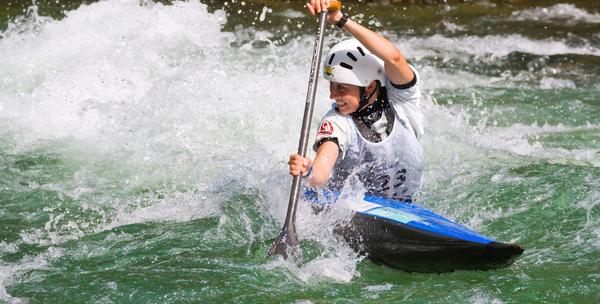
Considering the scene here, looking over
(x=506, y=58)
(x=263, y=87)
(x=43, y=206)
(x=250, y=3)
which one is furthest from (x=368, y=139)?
(x=250, y=3)

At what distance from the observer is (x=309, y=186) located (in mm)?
5324

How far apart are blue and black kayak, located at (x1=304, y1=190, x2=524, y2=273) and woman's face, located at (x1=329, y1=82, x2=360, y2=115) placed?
530 millimetres

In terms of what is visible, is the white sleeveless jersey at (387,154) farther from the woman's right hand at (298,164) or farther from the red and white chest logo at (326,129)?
the woman's right hand at (298,164)

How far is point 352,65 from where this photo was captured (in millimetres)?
5219

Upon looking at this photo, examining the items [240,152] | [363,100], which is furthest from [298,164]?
[240,152]

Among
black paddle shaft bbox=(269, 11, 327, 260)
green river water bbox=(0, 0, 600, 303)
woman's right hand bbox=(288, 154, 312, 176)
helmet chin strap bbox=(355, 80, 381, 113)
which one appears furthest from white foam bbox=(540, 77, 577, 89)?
woman's right hand bbox=(288, 154, 312, 176)

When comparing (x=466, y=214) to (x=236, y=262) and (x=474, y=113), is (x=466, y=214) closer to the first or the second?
(x=236, y=262)

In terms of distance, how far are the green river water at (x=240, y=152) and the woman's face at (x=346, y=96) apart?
67 centimetres

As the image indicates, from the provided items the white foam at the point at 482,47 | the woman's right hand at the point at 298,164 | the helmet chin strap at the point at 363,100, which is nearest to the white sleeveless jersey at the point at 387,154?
the helmet chin strap at the point at 363,100

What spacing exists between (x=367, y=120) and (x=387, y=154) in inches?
9.9

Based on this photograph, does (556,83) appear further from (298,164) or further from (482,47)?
(298,164)

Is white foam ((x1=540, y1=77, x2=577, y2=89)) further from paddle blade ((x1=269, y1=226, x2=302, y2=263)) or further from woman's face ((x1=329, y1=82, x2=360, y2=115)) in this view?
paddle blade ((x1=269, y1=226, x2=302, y2=263))

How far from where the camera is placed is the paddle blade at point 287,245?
204 inches

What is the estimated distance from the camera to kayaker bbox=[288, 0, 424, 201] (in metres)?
5.12
